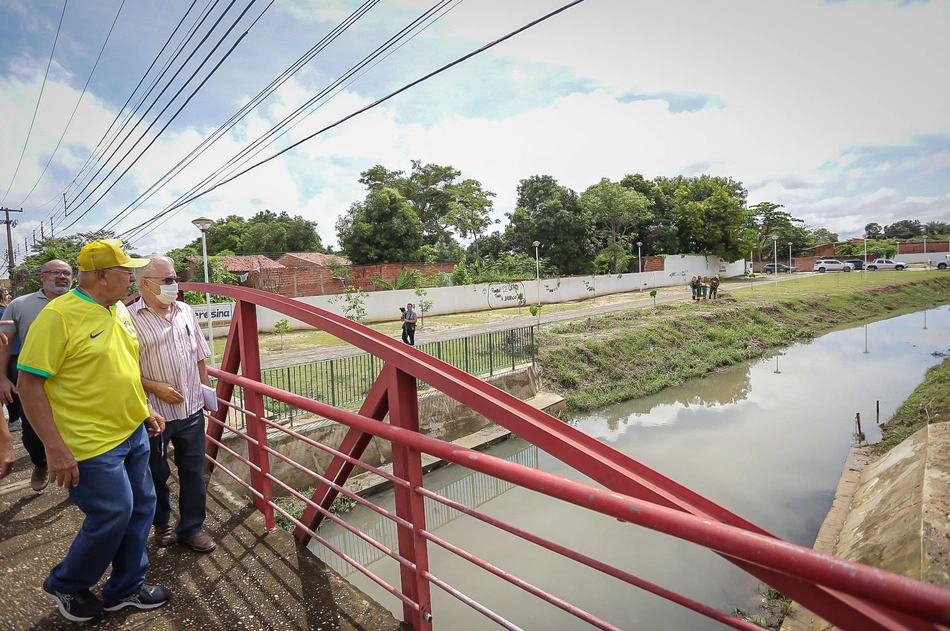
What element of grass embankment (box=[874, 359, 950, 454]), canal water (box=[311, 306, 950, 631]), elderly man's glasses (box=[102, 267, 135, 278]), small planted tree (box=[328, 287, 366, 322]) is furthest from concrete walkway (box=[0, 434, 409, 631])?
small planted tree (box=[328, 287, 366, 322])

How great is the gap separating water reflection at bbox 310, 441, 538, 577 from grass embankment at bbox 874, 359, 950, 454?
6165 millimetres

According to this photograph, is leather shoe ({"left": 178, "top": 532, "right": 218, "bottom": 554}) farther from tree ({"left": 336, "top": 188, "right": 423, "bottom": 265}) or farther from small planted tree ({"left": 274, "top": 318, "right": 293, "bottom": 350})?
tree ({"left": 336, "top": 188, "right": 423, "bottom": 265})

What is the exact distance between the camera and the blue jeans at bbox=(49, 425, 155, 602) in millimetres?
1953

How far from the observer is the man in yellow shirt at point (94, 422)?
1842 millimetres

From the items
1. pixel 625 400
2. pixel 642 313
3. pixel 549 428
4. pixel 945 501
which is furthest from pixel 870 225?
pixel 549 428

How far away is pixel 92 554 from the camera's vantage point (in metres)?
1.98

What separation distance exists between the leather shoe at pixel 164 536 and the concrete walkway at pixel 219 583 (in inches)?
1.3

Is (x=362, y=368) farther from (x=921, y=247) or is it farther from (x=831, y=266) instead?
(x=921, y=247)

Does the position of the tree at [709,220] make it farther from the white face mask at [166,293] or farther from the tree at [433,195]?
the white face mask at [166,293]

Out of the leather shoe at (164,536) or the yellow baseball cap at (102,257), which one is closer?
the yellow baseball cap at (102,257)

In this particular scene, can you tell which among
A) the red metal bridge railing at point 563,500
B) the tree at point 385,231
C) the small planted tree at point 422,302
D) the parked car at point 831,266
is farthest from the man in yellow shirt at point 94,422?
the parked car at point 831,266

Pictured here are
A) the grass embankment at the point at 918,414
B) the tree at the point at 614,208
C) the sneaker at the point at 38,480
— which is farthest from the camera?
the tree at the point at 614,208

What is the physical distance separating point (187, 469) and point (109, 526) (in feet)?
2.35

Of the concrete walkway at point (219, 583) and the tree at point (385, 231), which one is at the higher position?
the tree at point (385, 231)
